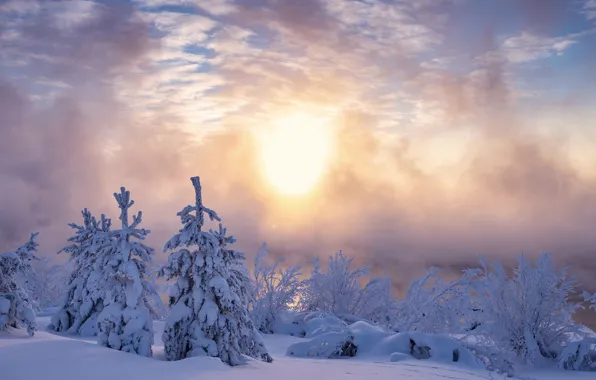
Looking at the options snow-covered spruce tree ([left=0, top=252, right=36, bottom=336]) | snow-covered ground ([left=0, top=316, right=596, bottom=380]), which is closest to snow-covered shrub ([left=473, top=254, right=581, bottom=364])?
snow-covered ground ([left=0, top=316, right=596, bottom=380])

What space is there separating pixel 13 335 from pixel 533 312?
626 inches

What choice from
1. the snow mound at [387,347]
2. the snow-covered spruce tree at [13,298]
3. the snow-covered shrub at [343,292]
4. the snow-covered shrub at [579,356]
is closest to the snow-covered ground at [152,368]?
the snow-covered spruce tree at [13,298]

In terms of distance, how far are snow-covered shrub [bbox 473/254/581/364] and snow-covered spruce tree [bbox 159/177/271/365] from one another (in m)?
9.01

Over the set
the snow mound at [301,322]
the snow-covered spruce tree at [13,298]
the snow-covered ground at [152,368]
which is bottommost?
the snow mound at [301,322]

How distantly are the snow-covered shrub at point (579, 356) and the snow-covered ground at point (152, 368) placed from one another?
4.38 m

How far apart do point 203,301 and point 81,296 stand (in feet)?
34.0

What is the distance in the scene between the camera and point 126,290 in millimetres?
13219

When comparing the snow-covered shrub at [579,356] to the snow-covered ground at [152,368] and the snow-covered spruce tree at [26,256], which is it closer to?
the snow-covered ground at [152,368]

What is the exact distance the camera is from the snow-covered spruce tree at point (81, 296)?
806 inches

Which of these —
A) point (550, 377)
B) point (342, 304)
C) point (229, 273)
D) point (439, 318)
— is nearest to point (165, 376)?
point (229, 273)

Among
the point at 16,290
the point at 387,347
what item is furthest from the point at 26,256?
the point at 387,347

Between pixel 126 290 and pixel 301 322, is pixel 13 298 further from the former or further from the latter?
pixel 301 322

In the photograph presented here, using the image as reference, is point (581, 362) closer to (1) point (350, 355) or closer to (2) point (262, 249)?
(1) point (350, 355)

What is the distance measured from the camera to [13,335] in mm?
13531
